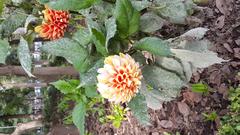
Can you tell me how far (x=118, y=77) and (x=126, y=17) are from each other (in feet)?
0.63

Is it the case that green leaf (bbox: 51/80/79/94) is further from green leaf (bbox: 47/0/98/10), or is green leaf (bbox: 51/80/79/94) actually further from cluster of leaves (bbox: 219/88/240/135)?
cluster of leaves (bbox: 219/88/240/135)

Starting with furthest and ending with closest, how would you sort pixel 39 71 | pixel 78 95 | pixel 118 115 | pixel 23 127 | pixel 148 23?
pixel 23 127 → pixel 118 115 → pixel 39 71 → pixel 78 95 → pixel 148 23

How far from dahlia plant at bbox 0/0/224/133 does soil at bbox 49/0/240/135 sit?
632 millimetres

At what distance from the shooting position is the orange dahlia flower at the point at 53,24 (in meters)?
1.28

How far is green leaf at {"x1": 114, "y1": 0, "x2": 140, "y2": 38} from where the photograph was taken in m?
1.14

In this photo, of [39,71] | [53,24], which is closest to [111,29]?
[53,24]

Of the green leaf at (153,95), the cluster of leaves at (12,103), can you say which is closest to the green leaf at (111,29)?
the green leaf at (153,95)

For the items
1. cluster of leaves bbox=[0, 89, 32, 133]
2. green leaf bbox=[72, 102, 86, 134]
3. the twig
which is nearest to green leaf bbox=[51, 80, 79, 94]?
green leaf bbox=[72, 102, 86, 134]

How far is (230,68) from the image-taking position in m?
2.16

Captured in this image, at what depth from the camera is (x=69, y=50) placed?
121 centimetres

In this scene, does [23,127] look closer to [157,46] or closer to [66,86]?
[66,86]

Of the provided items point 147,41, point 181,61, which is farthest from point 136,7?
point 181,61

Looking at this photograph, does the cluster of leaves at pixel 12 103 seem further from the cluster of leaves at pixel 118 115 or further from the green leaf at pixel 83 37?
the green leaf at pixel 83 37

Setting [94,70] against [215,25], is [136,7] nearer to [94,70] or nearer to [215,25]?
[94,70]
